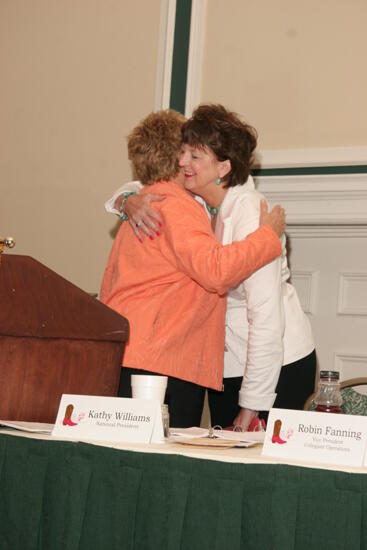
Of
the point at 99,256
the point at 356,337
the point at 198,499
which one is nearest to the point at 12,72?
the point at 99,256

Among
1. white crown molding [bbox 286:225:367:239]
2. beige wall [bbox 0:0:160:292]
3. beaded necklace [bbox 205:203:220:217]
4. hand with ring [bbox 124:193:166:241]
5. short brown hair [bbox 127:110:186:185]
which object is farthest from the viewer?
beige wall [bbox 0:0:160:292]

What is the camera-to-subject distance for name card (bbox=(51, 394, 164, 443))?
1444mm

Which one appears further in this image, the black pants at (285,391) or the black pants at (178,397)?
the black pants at (285,391)

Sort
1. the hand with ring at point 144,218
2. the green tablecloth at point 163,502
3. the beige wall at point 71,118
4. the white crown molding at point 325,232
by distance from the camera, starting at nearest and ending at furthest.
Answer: the green tablecloth at point 163,502
the hand with ring at point 144,218
the white crown molding at point 325,232
the beige wall at point 71,118

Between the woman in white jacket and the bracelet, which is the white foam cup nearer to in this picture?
the woman in white jacket

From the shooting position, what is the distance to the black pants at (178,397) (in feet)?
7.02

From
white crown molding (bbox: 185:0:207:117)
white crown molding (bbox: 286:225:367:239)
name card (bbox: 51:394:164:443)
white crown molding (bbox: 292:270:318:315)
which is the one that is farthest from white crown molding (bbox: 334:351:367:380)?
name card (bbox: 51:394:164:443)

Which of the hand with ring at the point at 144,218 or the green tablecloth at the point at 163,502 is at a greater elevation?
the hand with ring at the point at 144,218

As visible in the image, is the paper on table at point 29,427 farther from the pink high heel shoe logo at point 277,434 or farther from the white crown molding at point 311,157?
the white crown molding at point 311,157

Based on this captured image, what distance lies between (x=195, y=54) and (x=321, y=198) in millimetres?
1011

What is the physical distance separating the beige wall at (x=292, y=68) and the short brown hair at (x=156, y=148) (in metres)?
1.39

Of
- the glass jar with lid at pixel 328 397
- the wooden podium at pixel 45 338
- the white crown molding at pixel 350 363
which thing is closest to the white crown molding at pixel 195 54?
the white crown molding at pixel 350 363

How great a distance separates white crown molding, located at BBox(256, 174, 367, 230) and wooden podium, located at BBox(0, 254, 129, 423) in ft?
6.50

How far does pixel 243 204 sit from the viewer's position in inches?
95.8
